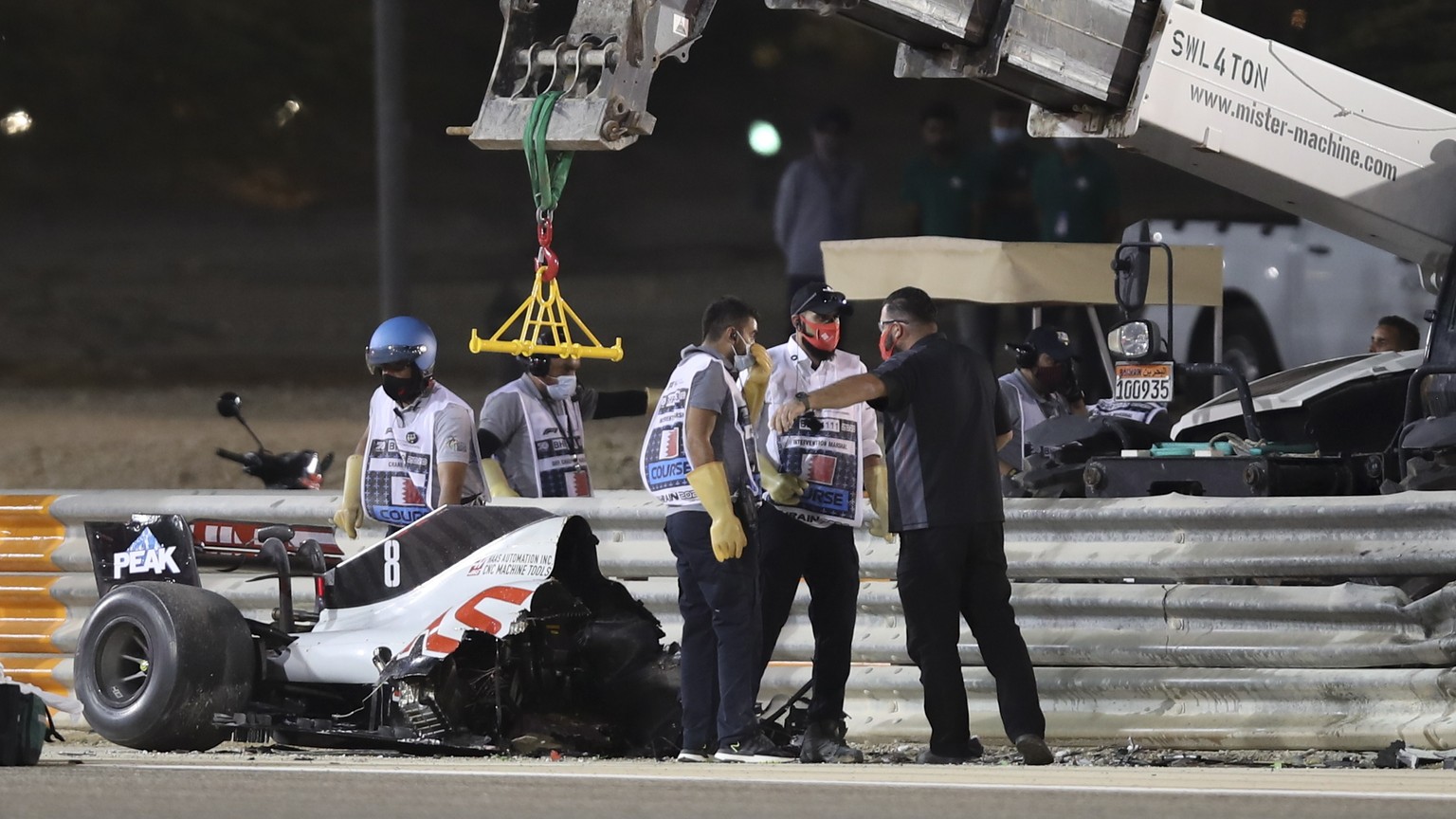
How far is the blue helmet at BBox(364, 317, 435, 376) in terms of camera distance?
9.56 metres

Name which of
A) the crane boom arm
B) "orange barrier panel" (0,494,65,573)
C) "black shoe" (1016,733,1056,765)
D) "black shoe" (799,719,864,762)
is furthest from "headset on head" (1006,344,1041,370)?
"orange barrier panel" (0,494,65,573)

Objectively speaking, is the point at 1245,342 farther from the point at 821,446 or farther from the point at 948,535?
the point at 948,535

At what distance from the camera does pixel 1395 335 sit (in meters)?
12.4

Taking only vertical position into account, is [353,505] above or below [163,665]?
above

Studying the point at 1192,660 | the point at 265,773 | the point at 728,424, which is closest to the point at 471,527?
the point at 728,424

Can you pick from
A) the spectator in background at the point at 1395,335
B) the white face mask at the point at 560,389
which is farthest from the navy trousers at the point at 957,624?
the spectator in background at the point at 1395,335

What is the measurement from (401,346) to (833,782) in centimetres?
378

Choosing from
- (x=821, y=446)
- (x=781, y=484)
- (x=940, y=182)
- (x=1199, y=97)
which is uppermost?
(x=940, y=182)

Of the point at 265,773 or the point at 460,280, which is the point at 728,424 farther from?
the point at 460,280

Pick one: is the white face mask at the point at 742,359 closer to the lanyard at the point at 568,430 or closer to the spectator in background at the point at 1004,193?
the lanyard at the point at 568,430

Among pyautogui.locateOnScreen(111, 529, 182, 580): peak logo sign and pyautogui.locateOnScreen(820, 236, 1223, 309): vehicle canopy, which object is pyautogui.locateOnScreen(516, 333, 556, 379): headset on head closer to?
pyautogui.locateOnScreen(111, 529, 182, 580): peak logo sign

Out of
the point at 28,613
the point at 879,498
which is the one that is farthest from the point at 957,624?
the point at 28,613

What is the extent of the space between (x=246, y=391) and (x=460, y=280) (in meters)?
2.67

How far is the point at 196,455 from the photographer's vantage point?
63.7ft
